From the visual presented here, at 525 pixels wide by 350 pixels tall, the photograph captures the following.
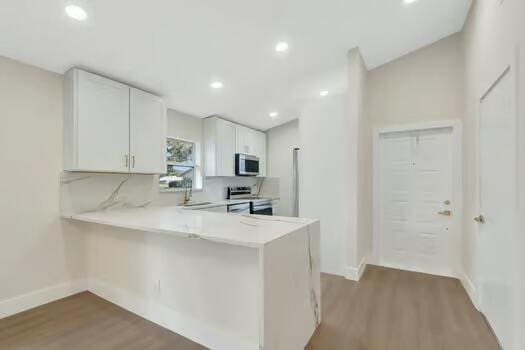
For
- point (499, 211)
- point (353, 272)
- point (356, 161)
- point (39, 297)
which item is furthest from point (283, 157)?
point (39, 297)

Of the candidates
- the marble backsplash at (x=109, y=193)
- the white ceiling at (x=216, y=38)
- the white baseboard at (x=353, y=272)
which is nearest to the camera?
the white ceiling at (x=216, y=38)

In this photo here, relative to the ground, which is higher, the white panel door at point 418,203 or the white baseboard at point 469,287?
the white panel door at point 418,203

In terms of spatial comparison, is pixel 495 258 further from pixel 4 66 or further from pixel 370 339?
pixel 4 66

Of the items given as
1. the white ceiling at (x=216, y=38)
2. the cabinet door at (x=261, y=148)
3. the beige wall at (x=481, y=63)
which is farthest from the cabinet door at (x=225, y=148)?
the beige wall at (x=481, y=63)

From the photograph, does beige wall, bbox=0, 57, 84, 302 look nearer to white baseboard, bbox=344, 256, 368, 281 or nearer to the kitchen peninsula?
the kitchen peninsula

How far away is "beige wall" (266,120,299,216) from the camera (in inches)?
220

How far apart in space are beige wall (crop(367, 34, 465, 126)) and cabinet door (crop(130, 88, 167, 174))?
3.06 meters

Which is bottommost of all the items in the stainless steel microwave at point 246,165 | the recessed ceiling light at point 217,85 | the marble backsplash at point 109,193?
the marble backsplash at point 109,193

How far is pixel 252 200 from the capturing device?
4887 mm

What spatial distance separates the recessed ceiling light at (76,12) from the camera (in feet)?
6.01

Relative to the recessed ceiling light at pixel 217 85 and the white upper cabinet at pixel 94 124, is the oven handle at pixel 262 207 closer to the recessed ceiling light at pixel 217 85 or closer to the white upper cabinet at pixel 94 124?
the recessed ceiling light at pixel 217 85

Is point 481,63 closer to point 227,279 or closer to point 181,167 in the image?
point 227,279

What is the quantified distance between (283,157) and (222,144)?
1.77 metres

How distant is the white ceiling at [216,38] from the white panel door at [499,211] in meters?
1.36
